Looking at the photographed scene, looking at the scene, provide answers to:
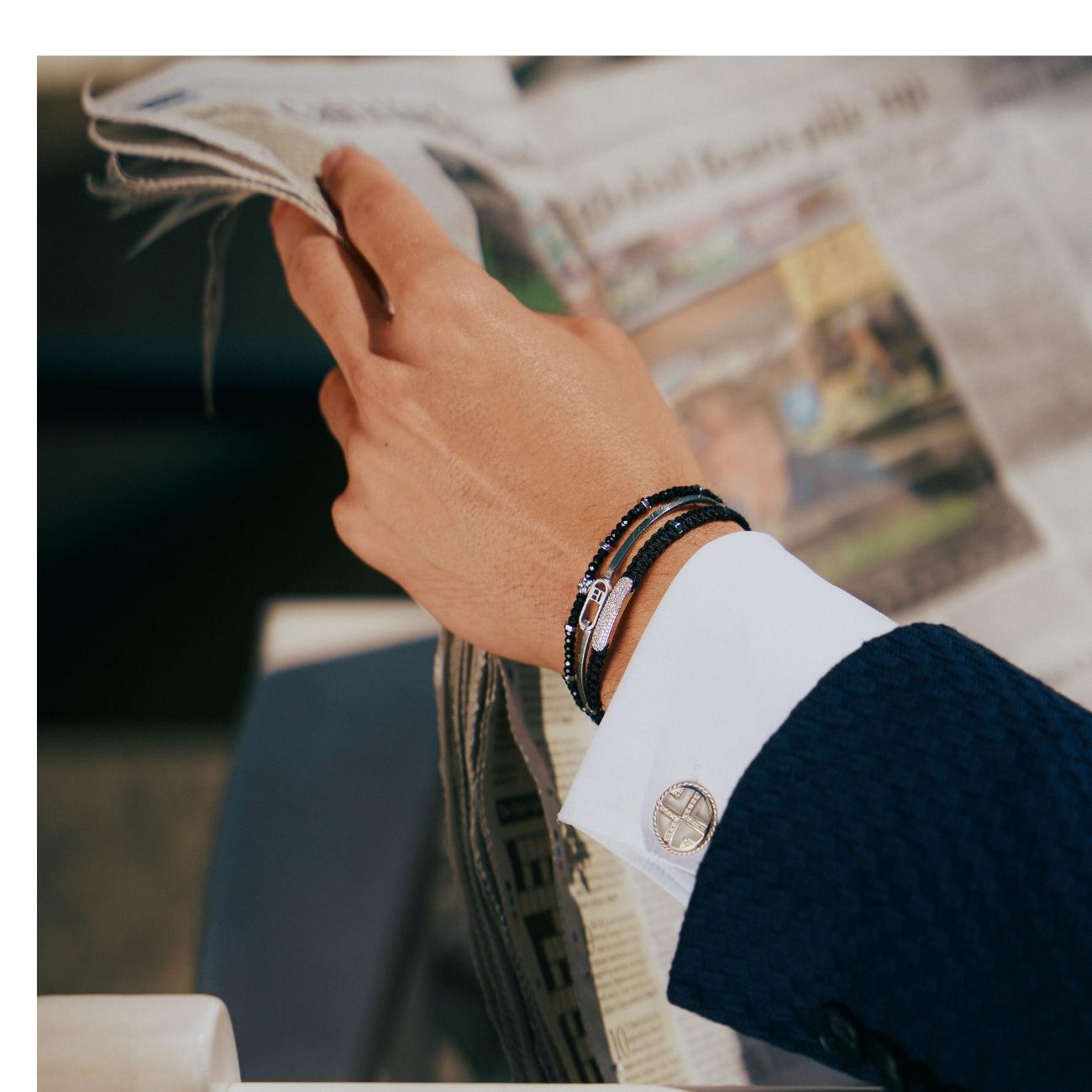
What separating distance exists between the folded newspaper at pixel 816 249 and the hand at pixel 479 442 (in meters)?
0.08

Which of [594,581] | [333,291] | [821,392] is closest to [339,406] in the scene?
[333,291]

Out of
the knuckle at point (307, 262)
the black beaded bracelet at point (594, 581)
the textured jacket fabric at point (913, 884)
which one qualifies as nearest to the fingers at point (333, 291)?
the knuckle at point (307, 262)

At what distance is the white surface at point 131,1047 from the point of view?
0.90 feet

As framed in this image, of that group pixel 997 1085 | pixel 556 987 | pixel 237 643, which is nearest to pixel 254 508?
pixel 237 643

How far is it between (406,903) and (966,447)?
1.40 feet

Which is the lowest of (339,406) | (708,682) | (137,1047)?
(137,1047)

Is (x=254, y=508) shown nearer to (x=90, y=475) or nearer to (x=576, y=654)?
(x=90, y=475)

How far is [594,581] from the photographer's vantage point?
1.03 feet

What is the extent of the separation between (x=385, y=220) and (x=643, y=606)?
0.69 ft

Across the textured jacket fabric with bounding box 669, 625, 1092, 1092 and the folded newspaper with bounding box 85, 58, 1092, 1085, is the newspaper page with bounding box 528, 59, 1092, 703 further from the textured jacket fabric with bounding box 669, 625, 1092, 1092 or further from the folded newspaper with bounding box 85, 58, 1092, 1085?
the textured jacket fabric with bounding box 669, 625, 1092, 1092

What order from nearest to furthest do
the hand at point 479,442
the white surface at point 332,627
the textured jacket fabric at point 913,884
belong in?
the textured jacket fabric at point 913,884
the hand at point 479,442
the white surface at point 332,627

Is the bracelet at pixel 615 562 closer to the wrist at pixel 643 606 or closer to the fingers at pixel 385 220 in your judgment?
the wrist at pixel 643 606

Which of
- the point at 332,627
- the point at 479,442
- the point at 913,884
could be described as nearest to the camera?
the point at 913,884

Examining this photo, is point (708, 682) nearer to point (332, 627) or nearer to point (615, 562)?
point (615, 562)
